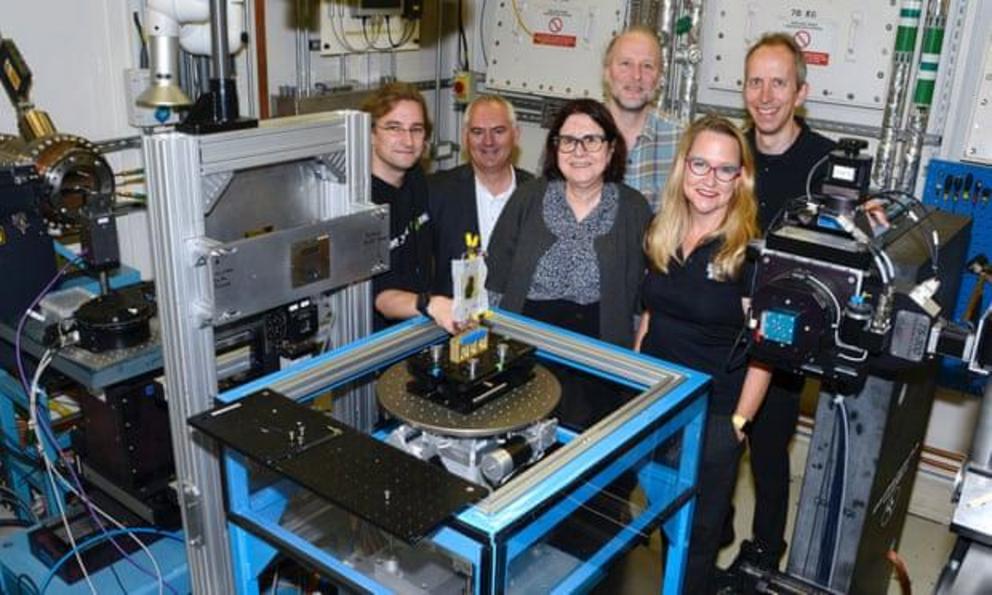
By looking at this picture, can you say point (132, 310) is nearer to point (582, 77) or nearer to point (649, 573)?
point (649, 573)

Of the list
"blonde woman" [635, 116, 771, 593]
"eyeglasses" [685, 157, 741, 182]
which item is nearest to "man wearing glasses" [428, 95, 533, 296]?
"blonde woman" [635, 116, 771, 593]

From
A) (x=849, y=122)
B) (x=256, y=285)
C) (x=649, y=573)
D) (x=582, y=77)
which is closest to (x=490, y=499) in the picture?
(x=256, y=285)

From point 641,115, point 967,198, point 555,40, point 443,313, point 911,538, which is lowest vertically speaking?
point 911,538

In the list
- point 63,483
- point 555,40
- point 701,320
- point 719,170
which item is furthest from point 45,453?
point 555,40

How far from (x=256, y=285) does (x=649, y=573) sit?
1087mm

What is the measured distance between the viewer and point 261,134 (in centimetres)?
170

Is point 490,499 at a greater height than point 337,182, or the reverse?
point 337,182

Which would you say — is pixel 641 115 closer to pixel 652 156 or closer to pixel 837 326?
pixel 652 156

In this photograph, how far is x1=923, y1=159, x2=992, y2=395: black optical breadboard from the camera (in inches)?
112

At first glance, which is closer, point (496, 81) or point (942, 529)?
point (942, 529)

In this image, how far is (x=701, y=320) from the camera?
80.6 inches

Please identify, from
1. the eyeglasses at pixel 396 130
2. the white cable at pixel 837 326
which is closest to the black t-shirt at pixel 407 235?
the eyeglasses at pixel 396 130

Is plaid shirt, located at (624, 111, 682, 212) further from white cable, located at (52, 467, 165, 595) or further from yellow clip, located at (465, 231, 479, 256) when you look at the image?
white cable, located at (52, 467, 165, 595)

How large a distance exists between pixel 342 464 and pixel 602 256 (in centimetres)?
101
